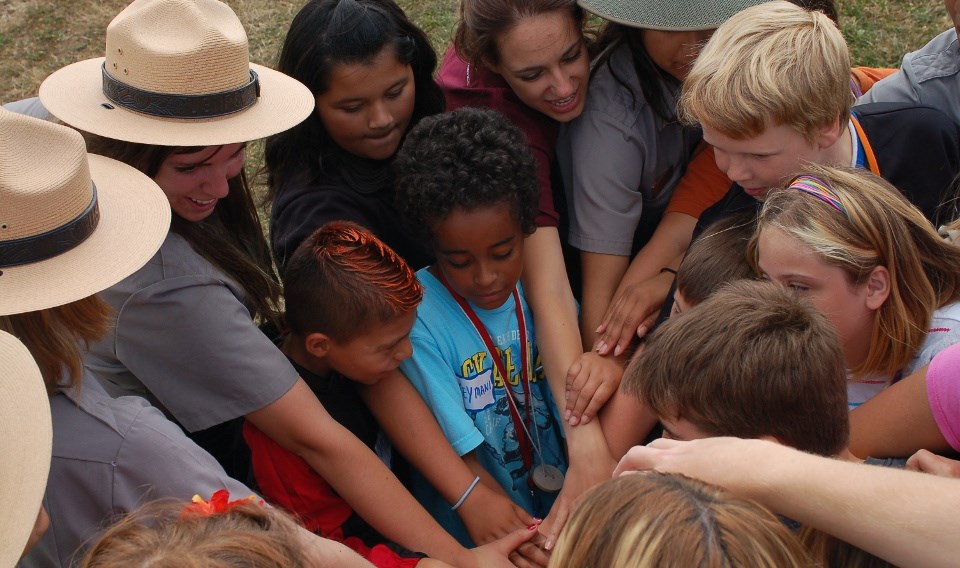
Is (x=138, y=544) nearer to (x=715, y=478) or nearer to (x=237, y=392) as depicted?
(x=237, y=392)

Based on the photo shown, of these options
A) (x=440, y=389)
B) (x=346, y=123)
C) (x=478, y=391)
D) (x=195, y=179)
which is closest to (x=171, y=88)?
(x=195, y=179)

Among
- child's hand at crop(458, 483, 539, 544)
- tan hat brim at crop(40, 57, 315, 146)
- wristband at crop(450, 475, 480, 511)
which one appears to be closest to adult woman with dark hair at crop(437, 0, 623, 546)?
child's hand at crop(458, 483, 539, 544)

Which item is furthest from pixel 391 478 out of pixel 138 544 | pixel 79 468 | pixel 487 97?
pixel 487 97

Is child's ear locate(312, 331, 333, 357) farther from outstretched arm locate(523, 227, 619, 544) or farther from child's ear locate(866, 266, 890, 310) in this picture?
child's ear locate(866, 266, 890, 310)

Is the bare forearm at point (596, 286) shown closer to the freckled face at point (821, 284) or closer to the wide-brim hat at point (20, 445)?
the freckled face at point (821, 284)

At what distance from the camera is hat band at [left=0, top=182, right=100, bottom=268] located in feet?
5.65

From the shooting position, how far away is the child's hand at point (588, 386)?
2.51 m

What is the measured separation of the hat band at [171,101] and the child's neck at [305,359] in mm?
679

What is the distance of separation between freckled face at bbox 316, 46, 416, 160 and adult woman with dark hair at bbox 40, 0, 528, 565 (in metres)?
0.25

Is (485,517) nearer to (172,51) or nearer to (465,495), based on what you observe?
(465,495)

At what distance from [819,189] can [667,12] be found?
2.72 ft

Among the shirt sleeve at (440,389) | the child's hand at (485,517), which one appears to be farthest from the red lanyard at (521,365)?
the child's hand at (485,517)

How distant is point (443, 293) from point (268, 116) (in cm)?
74

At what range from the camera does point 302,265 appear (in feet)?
8.05
